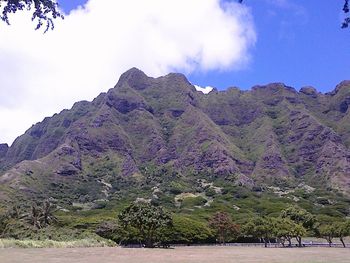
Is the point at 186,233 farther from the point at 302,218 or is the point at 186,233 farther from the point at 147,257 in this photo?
the point at 147,257

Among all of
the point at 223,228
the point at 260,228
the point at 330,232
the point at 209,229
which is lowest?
the point at 330,232

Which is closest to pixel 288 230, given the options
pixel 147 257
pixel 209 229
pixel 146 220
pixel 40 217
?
pixel 209 229

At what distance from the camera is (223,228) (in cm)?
11256

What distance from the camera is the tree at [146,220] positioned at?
9262 centimetres

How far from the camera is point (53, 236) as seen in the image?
89875mm

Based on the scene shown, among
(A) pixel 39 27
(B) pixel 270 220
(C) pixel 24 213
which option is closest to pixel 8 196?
(C) pixel 24 213

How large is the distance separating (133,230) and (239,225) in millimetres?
32158

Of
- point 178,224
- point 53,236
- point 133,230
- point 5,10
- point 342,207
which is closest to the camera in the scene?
point 5,10

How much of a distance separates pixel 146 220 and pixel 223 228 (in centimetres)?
2757

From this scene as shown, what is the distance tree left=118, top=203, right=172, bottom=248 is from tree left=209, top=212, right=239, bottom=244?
784 inches

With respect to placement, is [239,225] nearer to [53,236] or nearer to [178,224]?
[178,224]

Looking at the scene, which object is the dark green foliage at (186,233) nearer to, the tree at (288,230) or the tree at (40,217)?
the tree at (288,230)

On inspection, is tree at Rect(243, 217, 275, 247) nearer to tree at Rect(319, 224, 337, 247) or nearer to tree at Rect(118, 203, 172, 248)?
tree at Rect(319, 224, 337, 247)

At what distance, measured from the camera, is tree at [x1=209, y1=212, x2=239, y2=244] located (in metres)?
113
